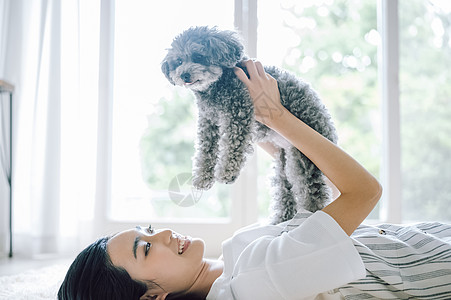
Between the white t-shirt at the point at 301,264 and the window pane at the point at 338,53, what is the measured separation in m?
1.78

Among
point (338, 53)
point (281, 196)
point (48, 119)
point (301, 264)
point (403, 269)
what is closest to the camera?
point (301, 264)

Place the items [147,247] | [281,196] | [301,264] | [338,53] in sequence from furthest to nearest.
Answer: [338,53], [281,196], [147,247], [301,264]

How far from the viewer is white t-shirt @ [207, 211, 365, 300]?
871 mm

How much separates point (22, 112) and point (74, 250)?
1050 millimetres

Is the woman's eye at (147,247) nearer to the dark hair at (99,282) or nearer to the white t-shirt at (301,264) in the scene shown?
the dark hair at (99,282)

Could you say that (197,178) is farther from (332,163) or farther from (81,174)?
(81,174)

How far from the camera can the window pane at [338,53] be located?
2.78m

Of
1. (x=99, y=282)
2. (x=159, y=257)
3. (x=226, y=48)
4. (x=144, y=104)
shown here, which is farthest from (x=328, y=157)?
(x=144, y=104)

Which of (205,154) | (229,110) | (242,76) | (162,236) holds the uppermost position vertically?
(242,76)

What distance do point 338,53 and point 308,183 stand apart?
2.26 m

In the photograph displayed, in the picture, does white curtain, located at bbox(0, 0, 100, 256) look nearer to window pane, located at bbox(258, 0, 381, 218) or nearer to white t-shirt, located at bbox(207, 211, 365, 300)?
window pane, located at bbox(258, 0, 381, 218)

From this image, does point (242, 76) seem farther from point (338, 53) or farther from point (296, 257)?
point (338, 53)

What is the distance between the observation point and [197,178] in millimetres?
1246

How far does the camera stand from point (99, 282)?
42.8 inches
